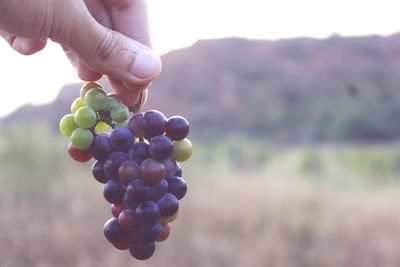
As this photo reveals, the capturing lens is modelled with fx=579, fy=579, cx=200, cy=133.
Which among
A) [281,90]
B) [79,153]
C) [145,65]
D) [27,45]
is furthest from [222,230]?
[281,90]

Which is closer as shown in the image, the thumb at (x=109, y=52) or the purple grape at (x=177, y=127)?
the purple grape at (x=177, y=127)

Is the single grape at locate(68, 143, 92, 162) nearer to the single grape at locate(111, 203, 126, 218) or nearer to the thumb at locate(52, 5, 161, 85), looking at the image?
the single grape at locate(111, 203, 126, 218)

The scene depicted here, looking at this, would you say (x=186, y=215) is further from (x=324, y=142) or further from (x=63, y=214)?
(x=324, y=142)

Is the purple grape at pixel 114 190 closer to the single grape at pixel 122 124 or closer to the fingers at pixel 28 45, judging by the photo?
the single grape at pixel 122 124

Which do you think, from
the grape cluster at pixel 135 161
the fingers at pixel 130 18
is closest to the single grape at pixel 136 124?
the grape cluster at pixel 135 161

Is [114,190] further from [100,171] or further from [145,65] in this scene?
[145,65]

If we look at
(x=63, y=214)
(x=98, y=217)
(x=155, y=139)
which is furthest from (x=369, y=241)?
(x=155, y=139)
